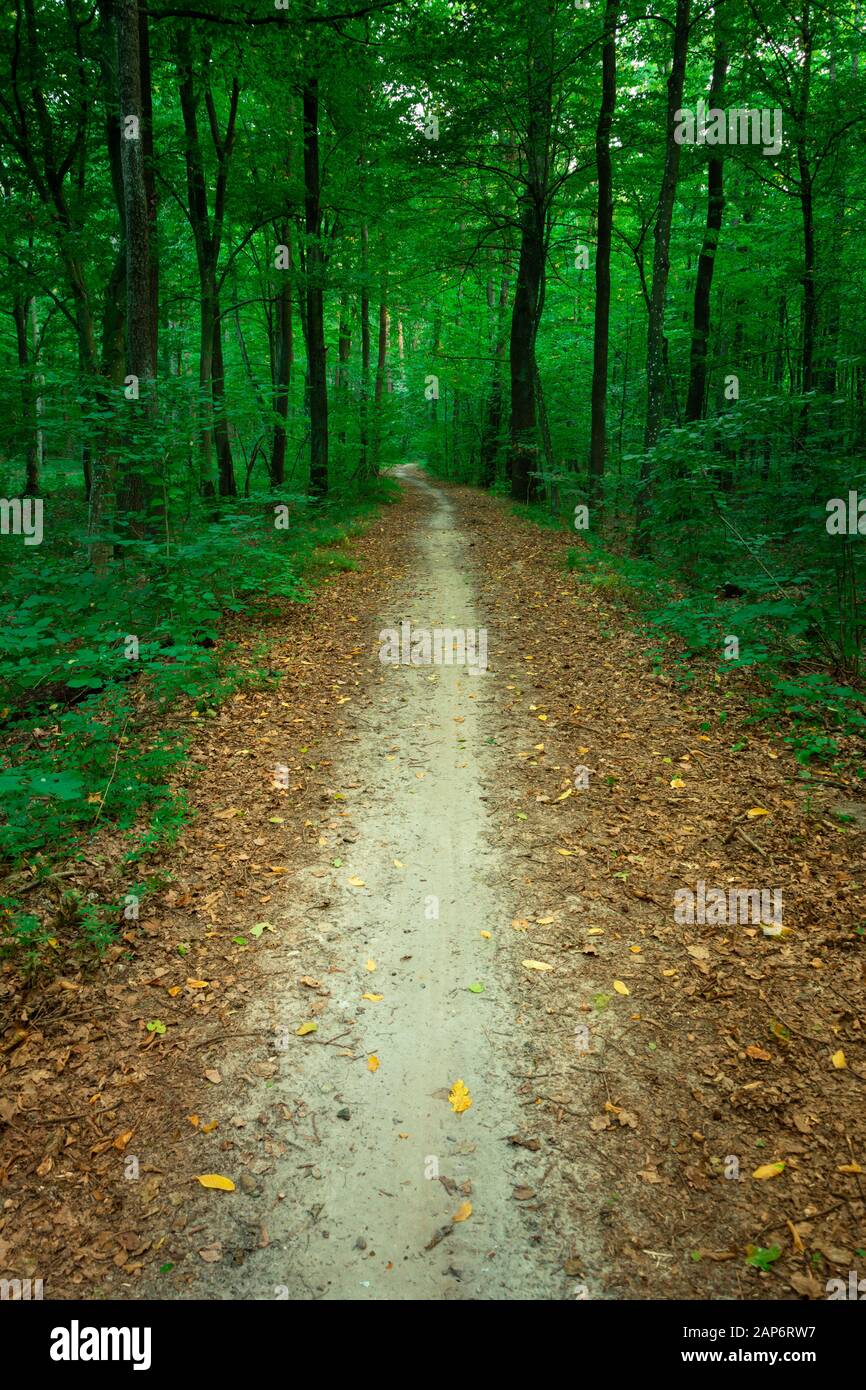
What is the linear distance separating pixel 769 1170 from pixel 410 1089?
1.58m

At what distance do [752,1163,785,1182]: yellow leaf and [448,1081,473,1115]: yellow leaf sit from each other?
124 centimetres

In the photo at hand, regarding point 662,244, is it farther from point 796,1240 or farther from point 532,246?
→ point 796,1240

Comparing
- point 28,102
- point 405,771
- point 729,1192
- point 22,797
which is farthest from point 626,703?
point 28,102

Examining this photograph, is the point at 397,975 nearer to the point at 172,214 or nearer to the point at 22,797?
the point at 22,797

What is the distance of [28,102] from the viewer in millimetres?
13555

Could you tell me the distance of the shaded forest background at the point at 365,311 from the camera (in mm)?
6809

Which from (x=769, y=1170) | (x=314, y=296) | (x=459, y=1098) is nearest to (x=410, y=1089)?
(x=459, y=1098)

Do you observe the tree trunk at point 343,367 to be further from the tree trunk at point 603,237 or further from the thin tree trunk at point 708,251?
the thin tree trunk at point 708,251

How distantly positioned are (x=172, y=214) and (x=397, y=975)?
23.4 metres

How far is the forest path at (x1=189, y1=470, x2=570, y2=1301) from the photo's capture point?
8.90 ft

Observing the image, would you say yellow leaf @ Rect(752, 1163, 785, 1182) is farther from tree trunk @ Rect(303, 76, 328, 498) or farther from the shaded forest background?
tree trunk @ Rect(303, 76, 328, 498)

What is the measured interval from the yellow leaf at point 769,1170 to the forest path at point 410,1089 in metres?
0.94

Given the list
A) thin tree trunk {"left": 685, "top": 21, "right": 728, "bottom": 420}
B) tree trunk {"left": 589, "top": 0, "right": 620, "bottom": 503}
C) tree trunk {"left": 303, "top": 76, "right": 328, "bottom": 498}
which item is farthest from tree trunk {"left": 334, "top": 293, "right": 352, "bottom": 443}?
thin tree trunk {"left": 685, "top": 21, "right": 728, "bottom": 420}

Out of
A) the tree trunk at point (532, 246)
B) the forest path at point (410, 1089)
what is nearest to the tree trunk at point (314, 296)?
the tree trunk at point (532, 246)
